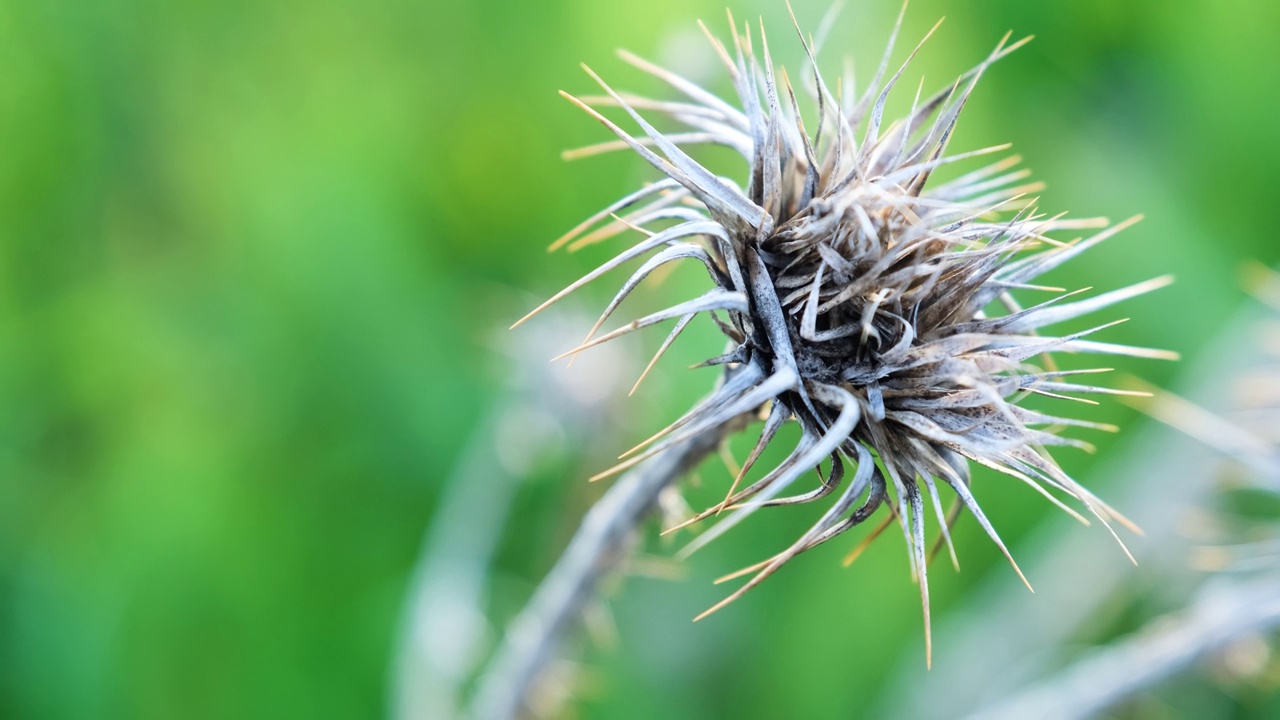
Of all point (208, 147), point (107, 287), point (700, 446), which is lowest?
point (700, 446)

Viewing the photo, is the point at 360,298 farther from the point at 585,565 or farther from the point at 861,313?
the point at 861,313

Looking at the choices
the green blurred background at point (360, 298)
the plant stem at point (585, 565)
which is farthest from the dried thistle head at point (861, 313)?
the green blurred background at point (360, 298)

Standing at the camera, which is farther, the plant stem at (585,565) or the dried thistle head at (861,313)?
the plant stem at (585,565)

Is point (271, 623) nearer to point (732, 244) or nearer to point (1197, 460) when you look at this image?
point (732, 244)

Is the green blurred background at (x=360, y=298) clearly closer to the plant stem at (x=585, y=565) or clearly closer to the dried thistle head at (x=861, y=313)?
the plant stem at (x=585, y=565)

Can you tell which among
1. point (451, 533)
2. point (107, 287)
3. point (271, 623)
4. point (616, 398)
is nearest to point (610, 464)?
point (616, 398)

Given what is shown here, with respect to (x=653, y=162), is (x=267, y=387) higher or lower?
lower

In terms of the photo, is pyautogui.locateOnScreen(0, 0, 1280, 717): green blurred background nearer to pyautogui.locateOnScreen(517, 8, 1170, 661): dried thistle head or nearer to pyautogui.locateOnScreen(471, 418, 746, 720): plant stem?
pyautogui.locateOnScreen(471, 418, 746, 720): plant stem

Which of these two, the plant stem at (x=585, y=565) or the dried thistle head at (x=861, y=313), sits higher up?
the dried thistle head at (x=861, y=313)
